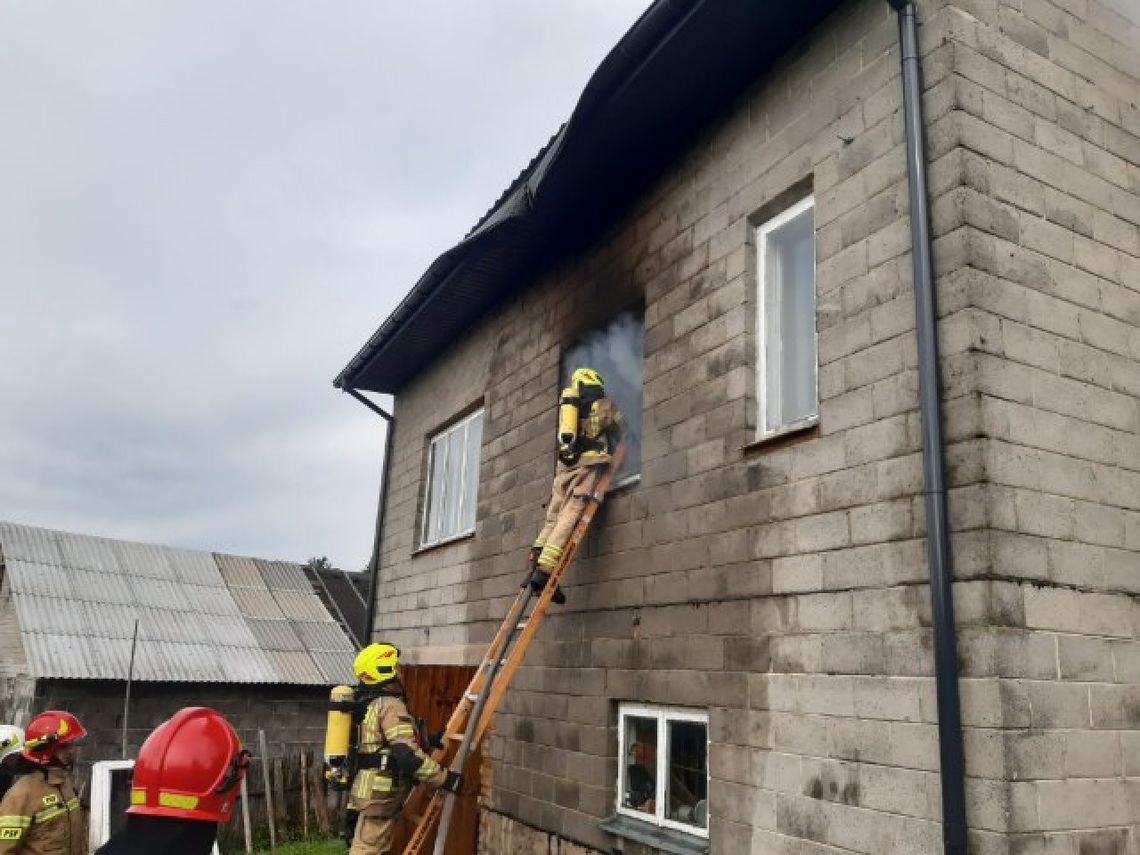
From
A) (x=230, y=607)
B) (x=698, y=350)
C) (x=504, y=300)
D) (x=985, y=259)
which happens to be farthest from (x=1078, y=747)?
(x=230, y=607)

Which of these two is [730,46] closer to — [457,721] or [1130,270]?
[1130,270]

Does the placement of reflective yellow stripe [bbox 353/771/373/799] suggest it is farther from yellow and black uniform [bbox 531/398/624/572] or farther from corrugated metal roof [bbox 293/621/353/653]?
corrugated metal roof [bbox 293/621/353/653]

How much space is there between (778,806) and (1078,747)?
1272 mm

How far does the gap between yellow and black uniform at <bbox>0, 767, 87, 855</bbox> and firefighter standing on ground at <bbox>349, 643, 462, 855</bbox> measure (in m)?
1.61

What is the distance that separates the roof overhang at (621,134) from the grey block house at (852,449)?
24 mm

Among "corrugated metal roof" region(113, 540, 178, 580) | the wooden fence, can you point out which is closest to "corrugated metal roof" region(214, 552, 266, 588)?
"corrugated metal roof" region(113, 540, 178, 580)

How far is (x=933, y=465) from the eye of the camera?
133 inches

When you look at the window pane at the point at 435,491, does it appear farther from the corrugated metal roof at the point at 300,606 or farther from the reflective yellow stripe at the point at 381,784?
the corrugated metal roof at the point at 300,606

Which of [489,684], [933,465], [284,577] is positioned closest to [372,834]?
[489,684]

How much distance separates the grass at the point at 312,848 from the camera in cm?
1107

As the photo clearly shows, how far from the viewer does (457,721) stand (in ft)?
18.6

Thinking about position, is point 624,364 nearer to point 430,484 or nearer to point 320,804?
point 430,484

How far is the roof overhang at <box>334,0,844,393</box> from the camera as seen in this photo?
4.73 m

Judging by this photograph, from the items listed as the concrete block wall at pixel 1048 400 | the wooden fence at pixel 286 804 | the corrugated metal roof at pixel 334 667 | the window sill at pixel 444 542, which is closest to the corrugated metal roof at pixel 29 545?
the corrugated metal roof at pixel 334 667
